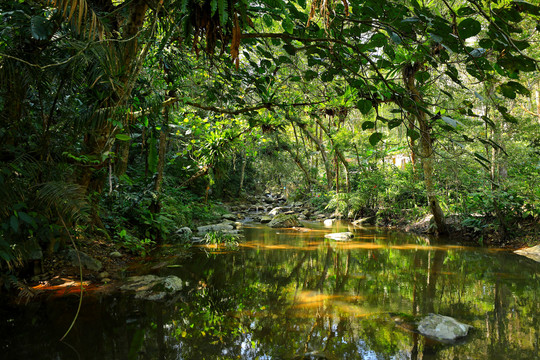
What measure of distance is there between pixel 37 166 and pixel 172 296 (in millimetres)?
1899

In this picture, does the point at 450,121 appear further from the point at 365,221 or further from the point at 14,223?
the point at 365,221

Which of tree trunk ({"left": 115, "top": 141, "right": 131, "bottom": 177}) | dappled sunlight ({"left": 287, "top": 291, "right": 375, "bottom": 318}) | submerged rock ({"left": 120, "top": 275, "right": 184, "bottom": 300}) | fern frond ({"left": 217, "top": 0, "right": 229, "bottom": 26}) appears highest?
fern frond ({"left": 217, "top": 0, "right": 229, "bottom": 26})

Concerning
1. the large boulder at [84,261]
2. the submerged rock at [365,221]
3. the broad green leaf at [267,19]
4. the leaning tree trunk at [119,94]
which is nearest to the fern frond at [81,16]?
the leaning tree trunk at [119,94]

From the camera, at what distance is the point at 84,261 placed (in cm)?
382

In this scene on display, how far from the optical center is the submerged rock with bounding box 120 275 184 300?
336 cm

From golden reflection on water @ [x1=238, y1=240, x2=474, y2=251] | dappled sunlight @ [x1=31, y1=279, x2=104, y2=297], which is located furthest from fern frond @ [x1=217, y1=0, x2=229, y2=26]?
golden reflection on water @ [x1=238, y1=240, x2=474, y2=251]

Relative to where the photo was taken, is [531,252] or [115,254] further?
[531,252]

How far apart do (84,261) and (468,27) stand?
445 cm

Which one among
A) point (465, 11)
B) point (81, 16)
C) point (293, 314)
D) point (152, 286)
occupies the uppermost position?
point (81, 16)

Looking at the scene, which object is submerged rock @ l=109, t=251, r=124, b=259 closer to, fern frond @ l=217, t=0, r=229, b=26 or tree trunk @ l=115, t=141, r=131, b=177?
tree trunk @ l=115, t=141, r=131, b=177

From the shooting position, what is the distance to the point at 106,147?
3.03 meters

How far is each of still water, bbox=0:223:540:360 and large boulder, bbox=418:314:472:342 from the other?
8 centimetres

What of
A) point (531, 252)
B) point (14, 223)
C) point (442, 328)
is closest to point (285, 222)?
point (531, 252)

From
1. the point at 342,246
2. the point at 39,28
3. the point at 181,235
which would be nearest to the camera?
the point at 39,28
